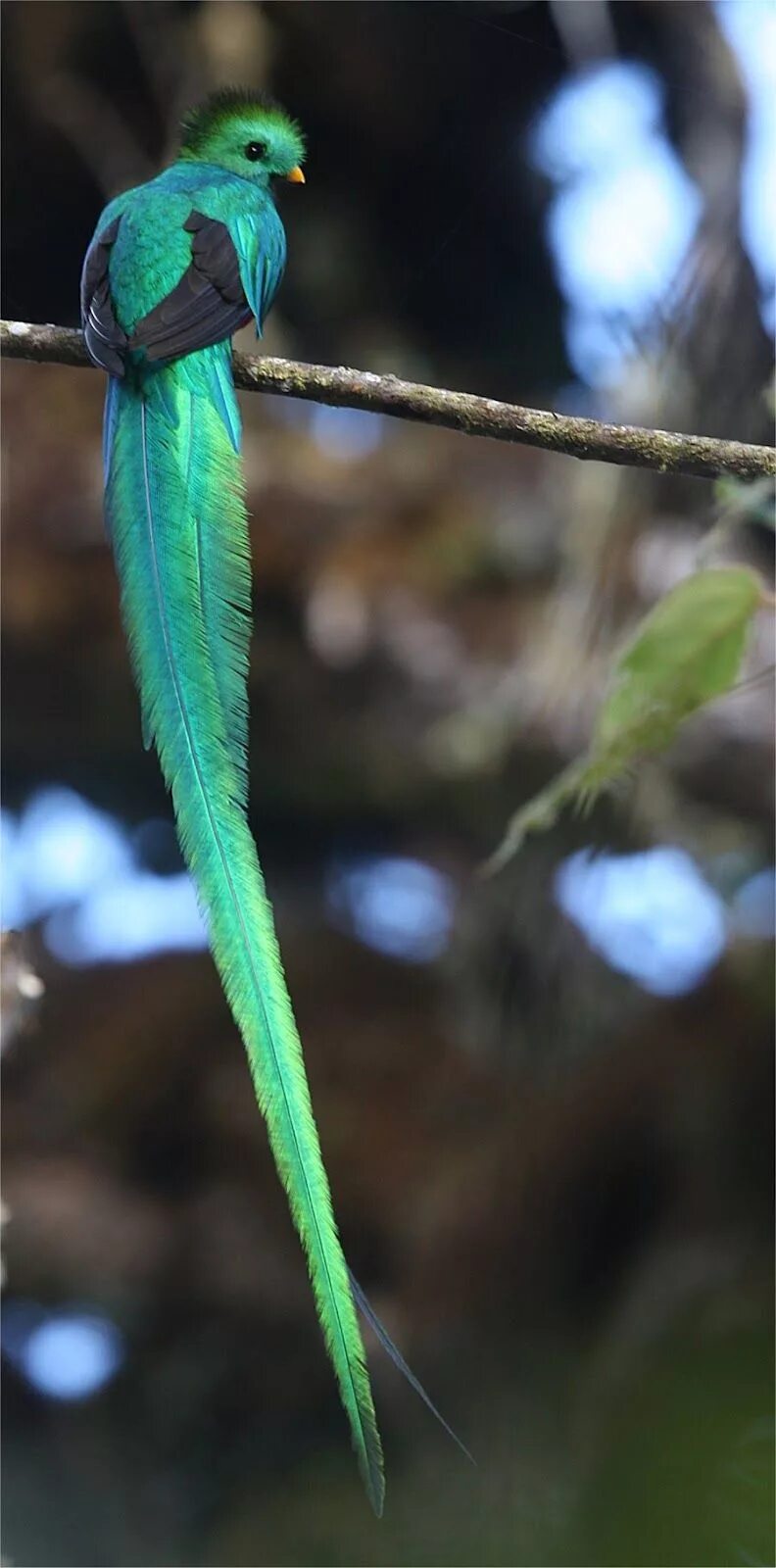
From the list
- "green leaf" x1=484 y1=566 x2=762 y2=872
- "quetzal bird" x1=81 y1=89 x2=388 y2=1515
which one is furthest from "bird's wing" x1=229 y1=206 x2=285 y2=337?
"green leaf" x1=484 y1=566 x2=762 y2=872

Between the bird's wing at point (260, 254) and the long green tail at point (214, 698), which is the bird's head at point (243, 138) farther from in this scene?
the long green tail at point (214, 698)

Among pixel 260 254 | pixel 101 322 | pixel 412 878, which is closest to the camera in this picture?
pixel 101 322

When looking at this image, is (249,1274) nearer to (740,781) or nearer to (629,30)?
(740,781)

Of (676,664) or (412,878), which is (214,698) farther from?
(412,878)

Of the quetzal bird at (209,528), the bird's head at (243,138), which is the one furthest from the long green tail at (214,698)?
the bird's head at (243,138)

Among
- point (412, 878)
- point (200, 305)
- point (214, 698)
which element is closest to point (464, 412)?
point (200, 305)

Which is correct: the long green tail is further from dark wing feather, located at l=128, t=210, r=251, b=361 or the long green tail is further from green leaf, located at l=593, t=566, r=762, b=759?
green leaf, located at l=593, t=566, r=762, b=759

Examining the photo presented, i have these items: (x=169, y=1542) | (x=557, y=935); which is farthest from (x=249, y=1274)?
(x=557, y=935)

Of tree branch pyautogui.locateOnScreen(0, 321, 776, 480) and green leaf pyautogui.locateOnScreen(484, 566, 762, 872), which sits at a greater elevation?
tree branch pyautogui.locateOnScreen(0, 321, 776, 480)
